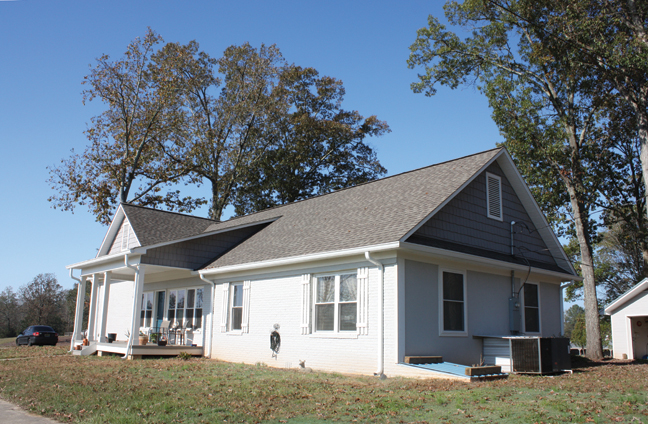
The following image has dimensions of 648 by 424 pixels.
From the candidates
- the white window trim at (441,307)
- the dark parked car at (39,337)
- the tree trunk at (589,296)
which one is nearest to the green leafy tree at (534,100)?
the tree trunk at (589,296)

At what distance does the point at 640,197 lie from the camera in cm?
2534

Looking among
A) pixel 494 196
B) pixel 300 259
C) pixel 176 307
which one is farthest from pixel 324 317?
pixel 176 307

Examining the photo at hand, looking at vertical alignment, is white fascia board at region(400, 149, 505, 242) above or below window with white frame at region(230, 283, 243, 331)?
above

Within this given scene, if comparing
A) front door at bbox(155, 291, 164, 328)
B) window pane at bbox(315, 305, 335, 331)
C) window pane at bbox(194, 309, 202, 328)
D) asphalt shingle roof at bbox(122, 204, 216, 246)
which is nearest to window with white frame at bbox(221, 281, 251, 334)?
window pane at bbox(194, 309, 202, 328)

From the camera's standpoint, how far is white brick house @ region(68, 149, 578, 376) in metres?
11.9

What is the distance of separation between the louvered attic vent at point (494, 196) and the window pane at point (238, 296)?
25.1 feet

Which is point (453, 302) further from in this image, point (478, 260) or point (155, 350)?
point (155, 350)

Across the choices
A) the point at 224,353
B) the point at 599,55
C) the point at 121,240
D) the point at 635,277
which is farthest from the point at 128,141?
the point at 635,277

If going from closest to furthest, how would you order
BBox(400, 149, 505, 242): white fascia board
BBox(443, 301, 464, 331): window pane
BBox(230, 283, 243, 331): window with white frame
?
BBox(400, 149, 505, 242): white fascia board
BBox(443, 301, 464, 331): window pane
BBox(230, 283, 243, 331): window with white frame

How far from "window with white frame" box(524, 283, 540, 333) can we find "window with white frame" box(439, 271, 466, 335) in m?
3.34

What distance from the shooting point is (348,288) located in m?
12.7

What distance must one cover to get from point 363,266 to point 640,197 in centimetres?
1957

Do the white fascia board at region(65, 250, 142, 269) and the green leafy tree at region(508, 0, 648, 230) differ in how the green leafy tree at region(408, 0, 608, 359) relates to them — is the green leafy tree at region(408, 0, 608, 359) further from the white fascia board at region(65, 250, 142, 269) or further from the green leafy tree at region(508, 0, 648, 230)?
the white fascia board at region(65, 250, 142, 269)

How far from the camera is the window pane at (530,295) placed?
15.5 m
